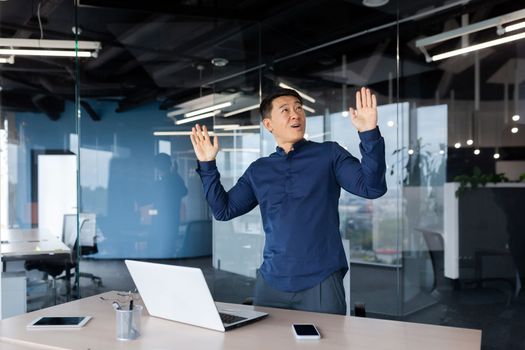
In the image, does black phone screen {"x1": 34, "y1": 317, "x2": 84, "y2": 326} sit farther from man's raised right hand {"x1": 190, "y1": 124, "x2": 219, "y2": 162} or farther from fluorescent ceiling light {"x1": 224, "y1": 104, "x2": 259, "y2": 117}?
fluorescent ceiling light {"x1": 224, "y1": 104, "x2": 259, "y2": 117}

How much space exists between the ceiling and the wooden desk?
10.3 ft

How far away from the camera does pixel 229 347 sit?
5.07 feet

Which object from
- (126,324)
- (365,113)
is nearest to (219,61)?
(365,113)

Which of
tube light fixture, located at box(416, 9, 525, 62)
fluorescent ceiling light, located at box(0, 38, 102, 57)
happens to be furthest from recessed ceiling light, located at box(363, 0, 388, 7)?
fluorescent ceiling light, located at box(0, 38, 102, 57)

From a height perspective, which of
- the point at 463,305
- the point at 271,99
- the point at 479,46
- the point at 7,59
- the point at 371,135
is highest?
the point at 479,46

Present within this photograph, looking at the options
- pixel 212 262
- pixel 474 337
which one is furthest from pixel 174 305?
pixel 212 262

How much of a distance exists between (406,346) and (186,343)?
72 centimetres

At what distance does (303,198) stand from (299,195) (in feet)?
0.08

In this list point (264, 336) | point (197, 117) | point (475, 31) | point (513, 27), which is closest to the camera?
point (264, 336)

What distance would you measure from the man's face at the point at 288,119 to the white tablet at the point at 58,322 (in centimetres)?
116

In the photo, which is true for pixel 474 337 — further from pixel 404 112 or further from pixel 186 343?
pixel 404 112

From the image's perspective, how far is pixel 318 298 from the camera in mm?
2004

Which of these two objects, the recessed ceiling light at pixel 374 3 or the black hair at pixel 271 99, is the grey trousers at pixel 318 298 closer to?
the black hair at pixel 271 99

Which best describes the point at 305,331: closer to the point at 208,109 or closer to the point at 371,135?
the point at 371,135
